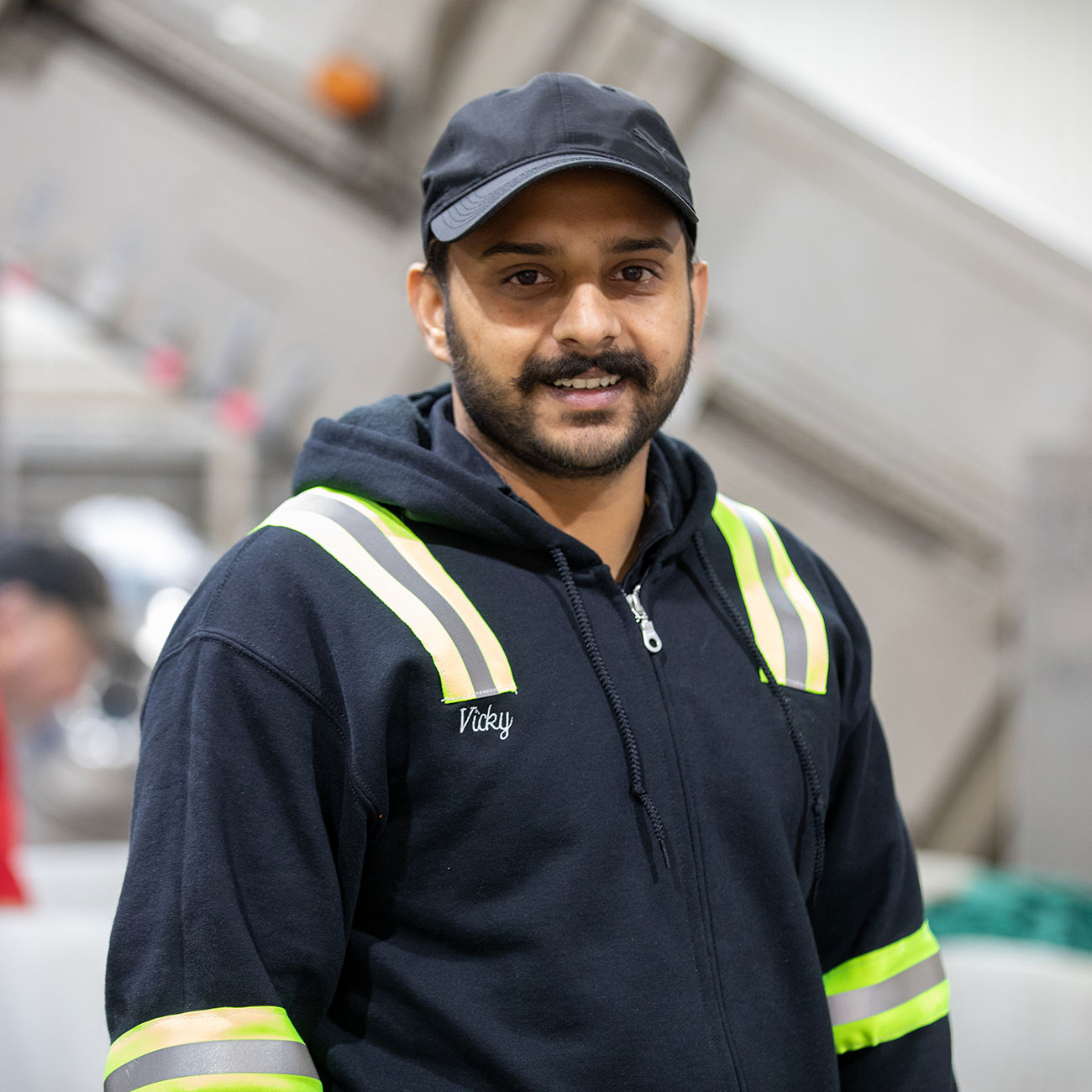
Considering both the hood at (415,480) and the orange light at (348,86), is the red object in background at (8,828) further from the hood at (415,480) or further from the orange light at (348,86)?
the hood at (415,480)

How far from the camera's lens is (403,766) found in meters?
0.92

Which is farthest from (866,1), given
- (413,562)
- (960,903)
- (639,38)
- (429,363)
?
(413,562)

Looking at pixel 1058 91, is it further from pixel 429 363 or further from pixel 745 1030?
pixel 745 1030

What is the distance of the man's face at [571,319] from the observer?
0.97 metres

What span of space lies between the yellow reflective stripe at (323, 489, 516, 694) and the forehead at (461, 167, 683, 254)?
0.22 m

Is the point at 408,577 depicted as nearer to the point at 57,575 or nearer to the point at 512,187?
the point at 512,187

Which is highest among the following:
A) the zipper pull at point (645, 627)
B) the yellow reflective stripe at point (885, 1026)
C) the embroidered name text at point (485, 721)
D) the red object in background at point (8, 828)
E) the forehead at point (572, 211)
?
the forehead at point (572, 211)

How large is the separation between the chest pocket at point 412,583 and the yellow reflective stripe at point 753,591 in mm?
260

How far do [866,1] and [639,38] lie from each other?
2.70 m

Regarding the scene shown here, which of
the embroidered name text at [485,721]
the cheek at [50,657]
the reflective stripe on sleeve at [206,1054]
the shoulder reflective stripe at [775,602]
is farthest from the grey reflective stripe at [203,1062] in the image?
the cheek at [50,657]

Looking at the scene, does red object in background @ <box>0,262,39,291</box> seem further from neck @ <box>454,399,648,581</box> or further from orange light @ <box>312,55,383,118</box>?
neck @ <box>454,399,648,581</box>

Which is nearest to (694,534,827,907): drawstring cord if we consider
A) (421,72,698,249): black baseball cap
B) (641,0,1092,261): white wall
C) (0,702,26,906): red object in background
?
(421,72,698,249): black baseball cap

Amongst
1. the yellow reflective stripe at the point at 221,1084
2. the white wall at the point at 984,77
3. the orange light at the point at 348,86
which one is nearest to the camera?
the yellow reflective stripe at the point at 221,1084

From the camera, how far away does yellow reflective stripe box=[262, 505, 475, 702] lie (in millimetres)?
925
